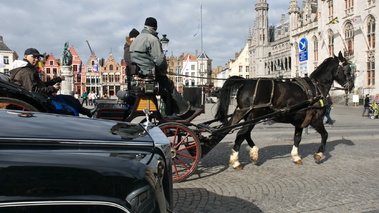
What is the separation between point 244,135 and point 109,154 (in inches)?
172

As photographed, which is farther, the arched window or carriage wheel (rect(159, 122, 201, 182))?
the arched window

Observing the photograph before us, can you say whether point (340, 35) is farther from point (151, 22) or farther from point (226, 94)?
point (151, 22)

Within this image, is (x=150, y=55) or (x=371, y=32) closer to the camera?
(x=150, y=55)

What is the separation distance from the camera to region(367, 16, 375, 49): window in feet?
111

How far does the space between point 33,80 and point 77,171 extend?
167 inches

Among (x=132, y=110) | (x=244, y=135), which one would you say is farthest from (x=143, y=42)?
(x=244, y=135)

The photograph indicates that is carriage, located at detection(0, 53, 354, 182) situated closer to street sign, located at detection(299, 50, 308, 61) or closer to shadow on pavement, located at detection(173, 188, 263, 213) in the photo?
shadow on pavement, located at detection(173, 188, 263, 213)

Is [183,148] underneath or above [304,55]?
underneath

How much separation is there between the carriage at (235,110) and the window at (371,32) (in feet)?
106

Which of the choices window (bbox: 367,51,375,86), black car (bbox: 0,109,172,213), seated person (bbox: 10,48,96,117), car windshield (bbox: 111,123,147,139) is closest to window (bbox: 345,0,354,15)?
window (bbox: 367,51,375,86)

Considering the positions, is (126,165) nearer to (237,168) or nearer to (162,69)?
(162,69)

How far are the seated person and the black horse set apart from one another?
8.41 feet

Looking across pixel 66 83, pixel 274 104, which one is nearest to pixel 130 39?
pixel 274 104

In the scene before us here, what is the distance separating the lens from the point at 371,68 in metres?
34.5
